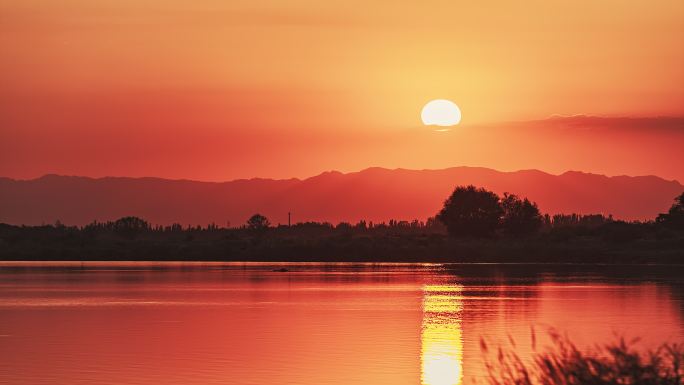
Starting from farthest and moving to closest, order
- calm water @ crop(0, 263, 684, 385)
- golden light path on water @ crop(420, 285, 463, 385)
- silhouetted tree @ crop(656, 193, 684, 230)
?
silhouetted tree @ crop(656, 193, 684, 230)
calm water @ crop(0, 263, 684, 385)
golden light path on water @ crop(420, 285, 463, 385)

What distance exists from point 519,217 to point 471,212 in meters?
8.42

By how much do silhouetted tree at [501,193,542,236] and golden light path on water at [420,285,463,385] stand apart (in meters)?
111

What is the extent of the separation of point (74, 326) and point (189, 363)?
1698 cm

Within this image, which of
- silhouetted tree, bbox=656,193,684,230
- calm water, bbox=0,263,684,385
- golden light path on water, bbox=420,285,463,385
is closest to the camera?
golden light path on water, bbox=420,285,463,385

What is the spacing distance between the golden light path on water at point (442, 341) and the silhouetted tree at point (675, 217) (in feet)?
337

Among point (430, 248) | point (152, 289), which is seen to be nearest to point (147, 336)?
point (152, 289)

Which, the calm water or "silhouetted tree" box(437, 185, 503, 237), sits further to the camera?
"silhouetted tree" box(437, 185, 503, 237)

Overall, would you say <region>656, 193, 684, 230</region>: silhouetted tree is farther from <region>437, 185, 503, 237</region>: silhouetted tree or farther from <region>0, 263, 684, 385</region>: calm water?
<region>0, 263, 684, 385</region>: calm water

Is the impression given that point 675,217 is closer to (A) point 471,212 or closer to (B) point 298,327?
(A) point 471,212

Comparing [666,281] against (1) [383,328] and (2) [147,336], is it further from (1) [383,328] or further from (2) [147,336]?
(2) [147,336]

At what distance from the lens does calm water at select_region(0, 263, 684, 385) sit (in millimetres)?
37062

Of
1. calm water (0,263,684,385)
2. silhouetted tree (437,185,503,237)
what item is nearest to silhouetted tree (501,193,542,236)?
silhouetted tree (437,185,503,237)

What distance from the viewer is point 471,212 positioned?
19050cm

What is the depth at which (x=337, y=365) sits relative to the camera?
38.6m
